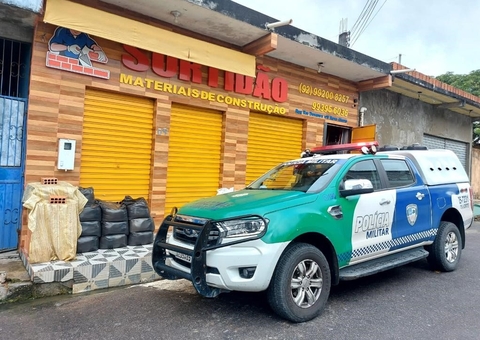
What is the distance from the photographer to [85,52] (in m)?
6.11

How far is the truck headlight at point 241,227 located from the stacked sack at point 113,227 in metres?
2.76

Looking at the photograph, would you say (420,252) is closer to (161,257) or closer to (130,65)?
(161,257)

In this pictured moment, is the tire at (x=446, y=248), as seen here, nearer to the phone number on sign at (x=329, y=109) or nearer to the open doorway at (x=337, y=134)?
the phone number on sign at (x=329, y=109)

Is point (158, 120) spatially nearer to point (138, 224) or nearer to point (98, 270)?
point (138, 224)

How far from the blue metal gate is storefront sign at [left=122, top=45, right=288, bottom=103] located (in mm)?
2005

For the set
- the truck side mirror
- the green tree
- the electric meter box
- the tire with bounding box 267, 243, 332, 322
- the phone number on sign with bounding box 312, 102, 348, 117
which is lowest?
the tire with bounding box 267, 243, 332, 322

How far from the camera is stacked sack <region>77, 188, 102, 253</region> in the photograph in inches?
208

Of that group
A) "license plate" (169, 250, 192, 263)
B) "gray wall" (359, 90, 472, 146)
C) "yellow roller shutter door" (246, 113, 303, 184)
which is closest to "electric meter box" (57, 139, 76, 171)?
"license plate" (169, 250, 192, 263)

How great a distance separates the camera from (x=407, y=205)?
192 inches

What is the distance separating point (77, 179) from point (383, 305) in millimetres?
5065

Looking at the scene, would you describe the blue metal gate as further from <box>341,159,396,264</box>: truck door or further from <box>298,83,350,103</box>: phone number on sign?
<box>298,83,350,103</box>: phone number on sign

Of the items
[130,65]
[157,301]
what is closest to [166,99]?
[130,65]

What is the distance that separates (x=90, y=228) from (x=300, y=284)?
3.38 metres

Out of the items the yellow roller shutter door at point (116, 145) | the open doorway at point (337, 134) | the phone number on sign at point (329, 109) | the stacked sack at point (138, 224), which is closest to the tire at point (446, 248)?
the stacked sack at point (138, 224)
